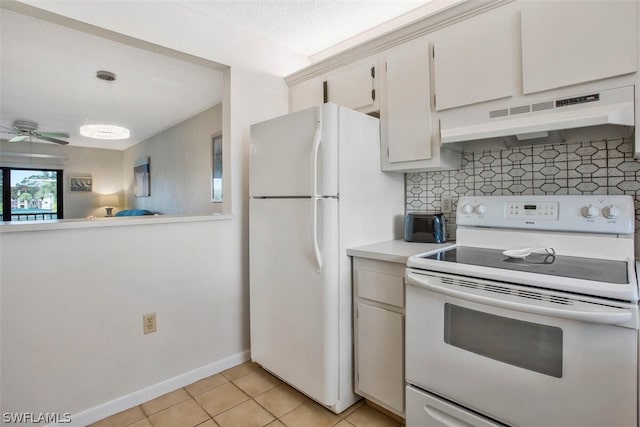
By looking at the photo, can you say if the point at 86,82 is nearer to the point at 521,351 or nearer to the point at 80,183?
the point at 80,183

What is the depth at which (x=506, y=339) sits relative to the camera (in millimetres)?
1122

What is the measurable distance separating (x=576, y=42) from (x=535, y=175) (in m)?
0.63

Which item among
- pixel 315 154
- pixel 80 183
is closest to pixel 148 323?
pixel 315 154

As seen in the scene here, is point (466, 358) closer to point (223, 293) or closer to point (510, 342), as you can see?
point (510, 342)

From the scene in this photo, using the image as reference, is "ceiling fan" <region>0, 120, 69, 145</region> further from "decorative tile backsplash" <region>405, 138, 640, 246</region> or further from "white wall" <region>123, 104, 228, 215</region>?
"decorative tile backsplash" <region>405, 138, 640, 246</region>

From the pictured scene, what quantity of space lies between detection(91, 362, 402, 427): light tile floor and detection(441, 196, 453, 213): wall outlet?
1187 mm

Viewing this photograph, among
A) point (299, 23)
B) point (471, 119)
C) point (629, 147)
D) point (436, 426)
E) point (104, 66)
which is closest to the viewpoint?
point (436, 426)

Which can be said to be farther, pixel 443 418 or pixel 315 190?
pixel 315 190

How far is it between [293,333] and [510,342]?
107cm

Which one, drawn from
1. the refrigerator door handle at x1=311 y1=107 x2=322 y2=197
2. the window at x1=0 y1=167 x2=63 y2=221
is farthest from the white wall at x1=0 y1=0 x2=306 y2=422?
the window at x1=0 y1=167 x2=63 y2=221

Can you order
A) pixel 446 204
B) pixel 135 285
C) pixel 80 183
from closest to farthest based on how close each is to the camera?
pixel 135 285 → pixel 446 204 → pixel 80 183

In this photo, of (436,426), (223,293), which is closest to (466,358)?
(436,426)

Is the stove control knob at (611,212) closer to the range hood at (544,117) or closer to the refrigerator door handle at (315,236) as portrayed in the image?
the range hood at (544,117)

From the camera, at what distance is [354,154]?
5.70 feet
